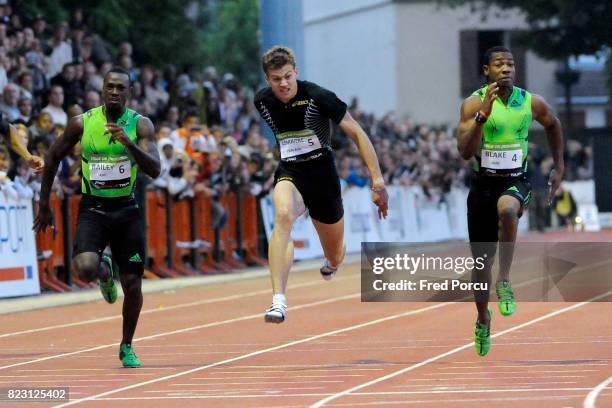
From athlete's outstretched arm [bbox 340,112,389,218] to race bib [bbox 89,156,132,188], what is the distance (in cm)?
169

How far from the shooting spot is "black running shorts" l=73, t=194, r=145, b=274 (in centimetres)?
1238

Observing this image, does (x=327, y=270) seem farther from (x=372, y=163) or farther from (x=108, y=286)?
(x=108, y=286)

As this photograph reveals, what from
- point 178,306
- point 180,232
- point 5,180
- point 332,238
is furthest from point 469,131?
point 180,232

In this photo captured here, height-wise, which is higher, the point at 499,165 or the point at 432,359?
the point at 499,165

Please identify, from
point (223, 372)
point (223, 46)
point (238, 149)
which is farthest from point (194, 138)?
point (223, 46)

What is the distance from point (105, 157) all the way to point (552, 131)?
135 inches

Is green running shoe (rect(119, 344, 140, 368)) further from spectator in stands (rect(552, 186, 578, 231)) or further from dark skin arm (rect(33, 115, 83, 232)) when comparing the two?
spectator in stands (rect(552, 186, 578, 231))

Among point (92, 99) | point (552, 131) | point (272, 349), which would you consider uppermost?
point (92, 99)

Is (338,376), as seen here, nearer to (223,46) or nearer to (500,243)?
(500,243)

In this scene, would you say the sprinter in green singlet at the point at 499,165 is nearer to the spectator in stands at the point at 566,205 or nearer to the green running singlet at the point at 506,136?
the green running singlet at the point at 506,136

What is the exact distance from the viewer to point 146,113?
91.5 feet

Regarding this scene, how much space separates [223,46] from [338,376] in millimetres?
77204

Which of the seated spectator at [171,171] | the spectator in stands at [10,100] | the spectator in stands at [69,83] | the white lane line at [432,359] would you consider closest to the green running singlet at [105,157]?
the white lane line at [432,359]

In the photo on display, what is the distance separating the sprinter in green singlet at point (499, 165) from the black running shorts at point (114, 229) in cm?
255
